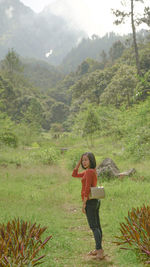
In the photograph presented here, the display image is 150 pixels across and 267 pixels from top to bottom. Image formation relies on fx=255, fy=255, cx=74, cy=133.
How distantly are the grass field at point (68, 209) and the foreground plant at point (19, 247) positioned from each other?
1.15ft

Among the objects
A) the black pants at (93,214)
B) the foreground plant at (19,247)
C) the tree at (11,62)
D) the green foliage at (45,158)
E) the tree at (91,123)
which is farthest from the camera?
the tree at (11,62)

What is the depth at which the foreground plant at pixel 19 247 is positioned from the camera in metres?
3.50

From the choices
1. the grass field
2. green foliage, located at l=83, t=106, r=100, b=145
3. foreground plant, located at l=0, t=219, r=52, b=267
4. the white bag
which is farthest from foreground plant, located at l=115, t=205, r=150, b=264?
green foliage, located at l=83, t=106, r=100, b=145

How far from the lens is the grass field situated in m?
4.49

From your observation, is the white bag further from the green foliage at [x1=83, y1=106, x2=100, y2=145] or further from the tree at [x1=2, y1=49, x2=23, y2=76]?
the tree at [x1=2, y1=49, x2=23, y2=76]

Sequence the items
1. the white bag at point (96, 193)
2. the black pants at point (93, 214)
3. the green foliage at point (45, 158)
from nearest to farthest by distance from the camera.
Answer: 1. the white bag at point (96, 193)
2. the black pants at point (93, 214)
3. the green foliage at point (45, 158)

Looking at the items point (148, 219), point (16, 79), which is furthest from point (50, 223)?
point (16, 79)

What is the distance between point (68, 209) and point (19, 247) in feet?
14.2

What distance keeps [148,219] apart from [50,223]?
277 centimetres

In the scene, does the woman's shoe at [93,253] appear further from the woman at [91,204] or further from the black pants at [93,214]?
the black pants at [93,214]

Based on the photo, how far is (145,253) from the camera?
3869mm

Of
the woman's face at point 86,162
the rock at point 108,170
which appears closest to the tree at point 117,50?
the rock at point 108,170

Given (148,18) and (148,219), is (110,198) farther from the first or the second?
(148,18)

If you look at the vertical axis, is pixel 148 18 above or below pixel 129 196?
above
